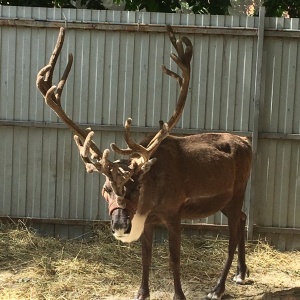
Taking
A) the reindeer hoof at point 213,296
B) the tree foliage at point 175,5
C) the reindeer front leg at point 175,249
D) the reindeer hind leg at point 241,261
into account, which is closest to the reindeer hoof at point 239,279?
the reindeer hind leg at point 241,261

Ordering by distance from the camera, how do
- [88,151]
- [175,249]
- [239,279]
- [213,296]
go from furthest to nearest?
[239,279]
[213,296]
[175,249]
[88,151]

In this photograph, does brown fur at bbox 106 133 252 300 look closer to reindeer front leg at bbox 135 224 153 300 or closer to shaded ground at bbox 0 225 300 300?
reindeer front leg at bbox 135 224 153 300

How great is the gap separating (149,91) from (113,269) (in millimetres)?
2254

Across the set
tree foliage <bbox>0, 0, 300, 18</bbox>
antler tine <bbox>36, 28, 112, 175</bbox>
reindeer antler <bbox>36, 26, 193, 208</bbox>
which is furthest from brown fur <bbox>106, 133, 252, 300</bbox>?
tree foliage <bbox>0, 0, 300, 18</bbox>

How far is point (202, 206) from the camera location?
616 centimetres

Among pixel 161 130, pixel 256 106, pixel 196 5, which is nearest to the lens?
pixel 161 130

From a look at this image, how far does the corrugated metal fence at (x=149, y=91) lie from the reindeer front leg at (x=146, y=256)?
2.14m

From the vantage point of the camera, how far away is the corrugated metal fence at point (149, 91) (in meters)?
7.98

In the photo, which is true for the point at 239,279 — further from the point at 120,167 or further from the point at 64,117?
the point at 64,117

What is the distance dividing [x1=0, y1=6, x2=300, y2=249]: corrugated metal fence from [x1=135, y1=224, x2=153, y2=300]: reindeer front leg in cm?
214

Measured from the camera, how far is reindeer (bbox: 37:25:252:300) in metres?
5.32

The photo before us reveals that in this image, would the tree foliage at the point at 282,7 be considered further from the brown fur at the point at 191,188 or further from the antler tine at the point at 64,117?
the antler tine at the point at 64,117

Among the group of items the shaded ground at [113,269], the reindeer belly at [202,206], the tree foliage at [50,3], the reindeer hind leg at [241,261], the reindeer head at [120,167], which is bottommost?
the shaded ground at [113,269]

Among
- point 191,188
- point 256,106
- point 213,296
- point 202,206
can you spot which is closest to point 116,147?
point 191,188
